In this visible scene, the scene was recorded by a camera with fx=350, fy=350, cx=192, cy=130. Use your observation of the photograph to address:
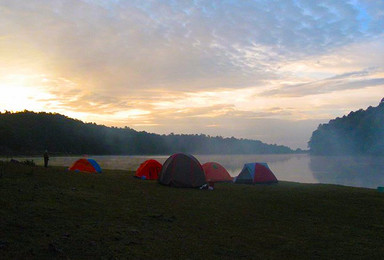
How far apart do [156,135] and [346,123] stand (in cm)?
7122

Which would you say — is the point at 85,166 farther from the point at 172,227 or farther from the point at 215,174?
the point at 172,227

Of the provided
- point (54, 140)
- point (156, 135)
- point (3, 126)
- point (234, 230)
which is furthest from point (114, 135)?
point (234, 230)

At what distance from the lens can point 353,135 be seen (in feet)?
387

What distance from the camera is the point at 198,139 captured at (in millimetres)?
153625

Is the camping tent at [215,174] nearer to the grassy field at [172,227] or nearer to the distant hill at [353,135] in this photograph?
the grassy field at [172,227]

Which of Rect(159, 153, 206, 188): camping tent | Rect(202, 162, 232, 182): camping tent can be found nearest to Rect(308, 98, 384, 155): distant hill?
Rect(202, 162, 232, 182): camping tent

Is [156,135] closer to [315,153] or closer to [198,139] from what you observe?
[198,139]

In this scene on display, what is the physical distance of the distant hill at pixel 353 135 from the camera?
104 m

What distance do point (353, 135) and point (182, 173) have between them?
113 m

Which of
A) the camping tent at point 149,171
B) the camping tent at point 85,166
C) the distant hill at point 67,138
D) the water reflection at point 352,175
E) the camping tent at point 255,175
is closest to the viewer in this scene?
the camping tent at point 255,175

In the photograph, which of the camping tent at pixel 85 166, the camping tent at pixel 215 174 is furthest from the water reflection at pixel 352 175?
the camping tent at pixel 85 166

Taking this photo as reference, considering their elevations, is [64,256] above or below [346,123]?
below

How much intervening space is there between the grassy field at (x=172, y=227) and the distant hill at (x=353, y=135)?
334 ft

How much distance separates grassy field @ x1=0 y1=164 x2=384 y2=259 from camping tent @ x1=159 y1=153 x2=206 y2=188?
3.94 metres
